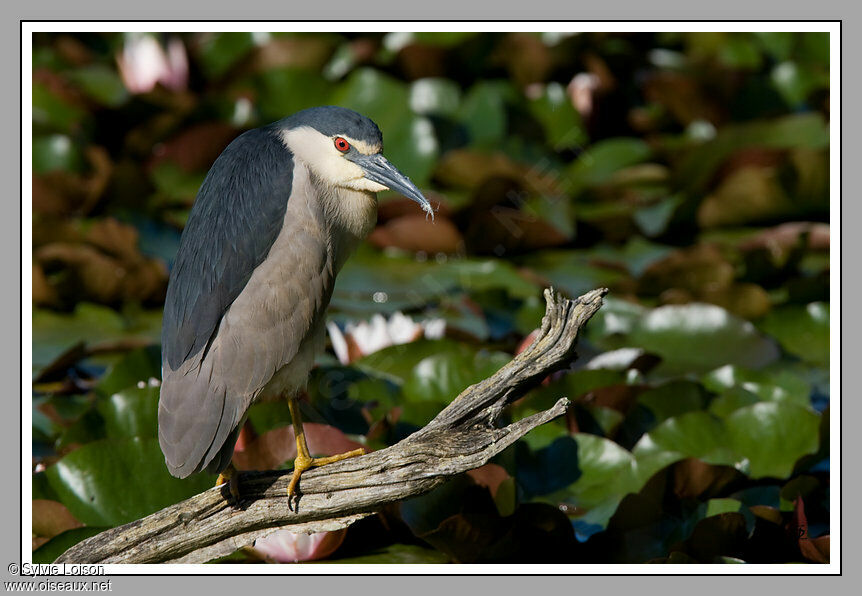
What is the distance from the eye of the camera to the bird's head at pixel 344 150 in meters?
2.79

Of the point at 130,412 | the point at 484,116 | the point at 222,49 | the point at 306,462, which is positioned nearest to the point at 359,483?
the point at 306,462

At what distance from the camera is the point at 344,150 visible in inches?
111

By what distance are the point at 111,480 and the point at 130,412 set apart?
27 centimetres

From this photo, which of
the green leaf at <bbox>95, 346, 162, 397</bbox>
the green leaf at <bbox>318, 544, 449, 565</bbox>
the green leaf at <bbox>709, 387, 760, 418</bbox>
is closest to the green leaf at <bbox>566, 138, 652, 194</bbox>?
the green leaf at <bbox>709, 387, 760, 418</bbox>

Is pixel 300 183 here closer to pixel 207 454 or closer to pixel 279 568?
pixel 207 454

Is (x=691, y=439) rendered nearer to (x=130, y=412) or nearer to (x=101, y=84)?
(x=130, y=412)

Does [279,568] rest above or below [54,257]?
below

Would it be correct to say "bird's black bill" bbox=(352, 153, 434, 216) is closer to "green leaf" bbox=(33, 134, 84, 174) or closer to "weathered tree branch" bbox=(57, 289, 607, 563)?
"weathered tree branch" bbox=(57, 289, 607, 563)

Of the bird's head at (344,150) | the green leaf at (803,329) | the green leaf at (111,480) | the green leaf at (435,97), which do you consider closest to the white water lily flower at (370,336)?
the bird's head at (344,150)

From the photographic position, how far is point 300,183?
2750 millimetres

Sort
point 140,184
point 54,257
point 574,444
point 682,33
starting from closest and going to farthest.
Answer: point 574,444, point 54,257, point 140,184, point 682,33

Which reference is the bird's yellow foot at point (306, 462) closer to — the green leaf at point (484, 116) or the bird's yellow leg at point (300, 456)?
the bird's yellow leg at point (300, 456)

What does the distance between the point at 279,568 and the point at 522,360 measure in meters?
0.81
